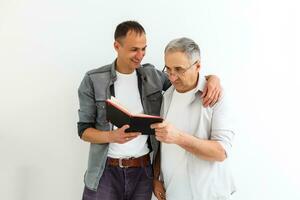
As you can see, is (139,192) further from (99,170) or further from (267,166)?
(267,166)

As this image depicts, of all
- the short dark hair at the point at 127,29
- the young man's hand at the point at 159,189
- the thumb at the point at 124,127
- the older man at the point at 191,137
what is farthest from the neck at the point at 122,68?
the young man's hand at the point at 159,189

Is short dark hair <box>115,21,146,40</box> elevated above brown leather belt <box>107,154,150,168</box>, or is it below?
above

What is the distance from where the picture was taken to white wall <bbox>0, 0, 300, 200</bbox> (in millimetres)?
2209

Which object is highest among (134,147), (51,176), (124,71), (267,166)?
(124,71)

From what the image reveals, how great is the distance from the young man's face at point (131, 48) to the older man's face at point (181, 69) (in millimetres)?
252

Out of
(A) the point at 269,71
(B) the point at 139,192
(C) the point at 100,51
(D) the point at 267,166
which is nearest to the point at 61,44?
(C) the point at 100,51

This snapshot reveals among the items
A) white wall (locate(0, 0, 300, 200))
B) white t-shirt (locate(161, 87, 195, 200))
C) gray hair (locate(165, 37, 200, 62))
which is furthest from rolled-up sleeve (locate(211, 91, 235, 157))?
white wall (locate(0, 0, 300, 200))

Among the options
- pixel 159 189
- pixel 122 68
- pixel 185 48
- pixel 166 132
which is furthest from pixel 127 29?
pixel 159 189

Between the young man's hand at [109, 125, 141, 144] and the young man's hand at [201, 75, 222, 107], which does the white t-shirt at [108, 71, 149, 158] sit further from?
the young man's hand at [201, 75, 222, 107]

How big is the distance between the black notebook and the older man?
0.14 ft

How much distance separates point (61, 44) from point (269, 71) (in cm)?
129

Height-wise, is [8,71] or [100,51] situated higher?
[100,51]

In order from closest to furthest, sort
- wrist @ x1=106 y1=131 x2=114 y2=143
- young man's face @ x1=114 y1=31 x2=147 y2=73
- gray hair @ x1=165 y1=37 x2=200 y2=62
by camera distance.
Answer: gray hair @ x1=165 y1=37 x2=200 y2=62, wrist @ x1=106 y1=131 x2=114 y2=143, young man's face @ x1=114 y1=31 x2=147 y2=73

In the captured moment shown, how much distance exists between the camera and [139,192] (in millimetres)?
1902
